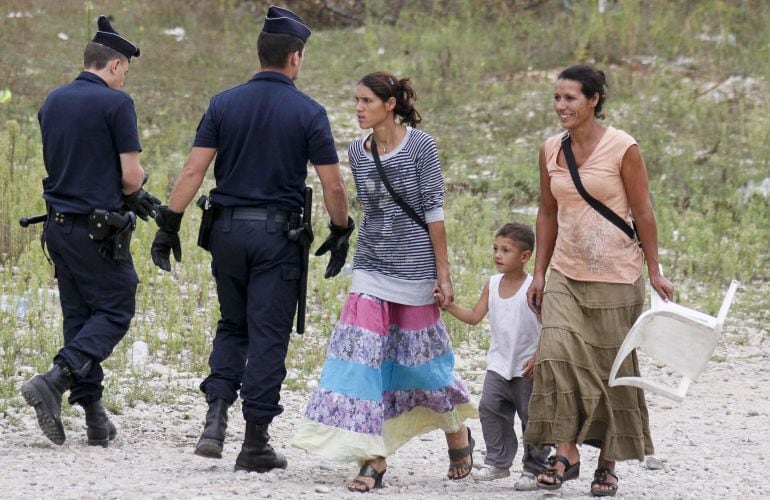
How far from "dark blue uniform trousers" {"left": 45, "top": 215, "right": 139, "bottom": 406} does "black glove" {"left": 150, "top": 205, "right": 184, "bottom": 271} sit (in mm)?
432

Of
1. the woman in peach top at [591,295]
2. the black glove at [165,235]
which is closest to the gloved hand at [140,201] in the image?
the black glove at [165,235]

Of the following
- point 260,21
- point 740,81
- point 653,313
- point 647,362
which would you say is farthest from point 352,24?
point 653,313

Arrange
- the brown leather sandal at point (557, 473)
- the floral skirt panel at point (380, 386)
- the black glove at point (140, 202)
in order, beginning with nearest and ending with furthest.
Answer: the brown leather sandal at point (557, 473) < the floral skirt panel at point (380, 386) < the black glove at point (140, 202)

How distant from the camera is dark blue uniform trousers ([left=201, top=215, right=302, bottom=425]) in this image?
5.30m

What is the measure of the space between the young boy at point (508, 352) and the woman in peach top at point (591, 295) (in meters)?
0.27

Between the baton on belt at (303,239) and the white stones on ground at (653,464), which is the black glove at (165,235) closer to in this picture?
the baton on belt at (303,239)

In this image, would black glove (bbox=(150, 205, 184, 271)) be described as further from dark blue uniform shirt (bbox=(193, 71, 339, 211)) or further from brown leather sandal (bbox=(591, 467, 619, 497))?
brown leather sandal (bbox=(591, 467, 619, 497))

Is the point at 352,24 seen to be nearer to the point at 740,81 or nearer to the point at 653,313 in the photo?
the point at 740,81

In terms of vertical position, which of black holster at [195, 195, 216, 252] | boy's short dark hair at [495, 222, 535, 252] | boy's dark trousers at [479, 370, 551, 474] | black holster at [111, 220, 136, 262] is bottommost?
boy's dark trousers at [479, 370, 551, 474]

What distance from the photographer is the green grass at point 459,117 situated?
8.92 meters

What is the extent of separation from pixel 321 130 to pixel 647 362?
14.2ft

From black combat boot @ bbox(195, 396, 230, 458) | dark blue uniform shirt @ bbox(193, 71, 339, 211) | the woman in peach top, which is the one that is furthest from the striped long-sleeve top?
black combat boot @ bbox(195, 396, 230, 458)

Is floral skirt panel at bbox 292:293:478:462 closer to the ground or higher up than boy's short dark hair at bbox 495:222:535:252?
closer to the ground

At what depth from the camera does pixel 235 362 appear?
554 centimetres
